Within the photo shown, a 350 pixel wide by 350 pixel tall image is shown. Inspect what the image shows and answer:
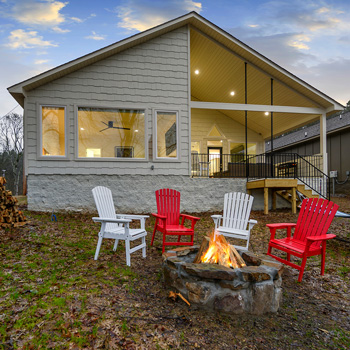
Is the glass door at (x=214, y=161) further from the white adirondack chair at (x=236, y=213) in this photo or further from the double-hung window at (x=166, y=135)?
the white adirondack chair at (x=236, y=213)

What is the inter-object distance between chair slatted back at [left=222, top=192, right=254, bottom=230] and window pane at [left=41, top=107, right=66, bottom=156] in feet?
16.5

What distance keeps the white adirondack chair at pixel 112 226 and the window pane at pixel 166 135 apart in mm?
3724

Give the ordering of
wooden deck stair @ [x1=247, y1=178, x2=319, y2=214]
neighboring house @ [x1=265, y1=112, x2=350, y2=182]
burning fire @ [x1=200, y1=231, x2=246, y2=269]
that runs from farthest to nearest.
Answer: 1. neighboring house @ [x1=265, y1=112, x2=350, y2=182]
2. wooden deck stair @ [x1=247, y1=178, x2=319, y2=214]
3. burning fire @ [x1=200, y1=231, x2=246, y2=269]

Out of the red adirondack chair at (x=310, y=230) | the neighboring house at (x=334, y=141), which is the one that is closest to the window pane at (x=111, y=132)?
the red adirondack chair at (x=310, y=230)

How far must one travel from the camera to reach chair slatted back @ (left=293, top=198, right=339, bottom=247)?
3411mm

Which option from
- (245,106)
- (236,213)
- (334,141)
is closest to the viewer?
(236,213)

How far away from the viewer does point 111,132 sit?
7547mm

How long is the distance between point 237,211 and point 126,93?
504 cm

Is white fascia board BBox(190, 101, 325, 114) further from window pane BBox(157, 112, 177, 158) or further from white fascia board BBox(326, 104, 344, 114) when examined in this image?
window pane BBox(157, 112, 177, 158)

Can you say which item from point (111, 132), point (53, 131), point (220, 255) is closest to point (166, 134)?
point (111, 132)

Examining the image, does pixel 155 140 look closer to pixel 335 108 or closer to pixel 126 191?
pixel 126 191

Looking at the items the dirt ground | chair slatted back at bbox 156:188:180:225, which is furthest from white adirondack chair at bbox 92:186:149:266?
chair slatted back at bbox 156:188:180:225

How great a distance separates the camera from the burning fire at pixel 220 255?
2.62 m

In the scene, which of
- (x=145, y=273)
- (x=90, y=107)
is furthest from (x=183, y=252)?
(x=90, y=107)
